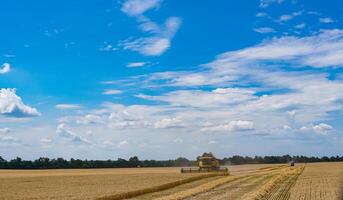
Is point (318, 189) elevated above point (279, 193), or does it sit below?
above

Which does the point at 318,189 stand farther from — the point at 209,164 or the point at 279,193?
the point at 209,164

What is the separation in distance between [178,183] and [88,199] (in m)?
19.4

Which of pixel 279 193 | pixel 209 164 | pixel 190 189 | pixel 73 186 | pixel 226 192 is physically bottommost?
pixel 279 193

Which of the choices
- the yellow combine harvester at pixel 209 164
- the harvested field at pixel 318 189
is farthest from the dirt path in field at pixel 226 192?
the yellow combine harvester at pixel 209 164

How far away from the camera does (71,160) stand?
181 metres

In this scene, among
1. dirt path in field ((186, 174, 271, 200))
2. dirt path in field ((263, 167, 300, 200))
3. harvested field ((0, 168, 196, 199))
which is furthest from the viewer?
harvested field ((0, 168, 196, 199))

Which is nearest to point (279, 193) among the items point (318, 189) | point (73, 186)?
point (318, 189)

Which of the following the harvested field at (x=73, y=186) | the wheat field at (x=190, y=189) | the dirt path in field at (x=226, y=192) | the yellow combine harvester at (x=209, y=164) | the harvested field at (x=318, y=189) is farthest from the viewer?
the yellow combine harvester at (x=209, y=164)

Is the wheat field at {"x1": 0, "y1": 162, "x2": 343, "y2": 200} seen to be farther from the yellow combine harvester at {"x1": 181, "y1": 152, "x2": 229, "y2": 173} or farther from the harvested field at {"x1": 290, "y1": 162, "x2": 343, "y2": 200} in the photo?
the yellow combine harvester at {"x1": 181, "y1": 152, "x2": 229, "y2": 173}

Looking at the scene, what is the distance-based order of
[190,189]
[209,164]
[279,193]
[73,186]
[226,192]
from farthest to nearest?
[209,164] < [73,186] < [190,189] < [226,192] < [279,193]

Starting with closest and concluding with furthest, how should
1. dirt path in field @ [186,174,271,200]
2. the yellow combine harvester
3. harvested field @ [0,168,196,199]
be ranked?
dirt path in field @ [186,174,271,200] → harvested field @ [0,168,196,199] → the yellow combine harvester

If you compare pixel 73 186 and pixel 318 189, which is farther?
pixel 73 186

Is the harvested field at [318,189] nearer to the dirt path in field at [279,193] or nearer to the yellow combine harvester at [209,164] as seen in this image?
the dirt path in field at [279,193]

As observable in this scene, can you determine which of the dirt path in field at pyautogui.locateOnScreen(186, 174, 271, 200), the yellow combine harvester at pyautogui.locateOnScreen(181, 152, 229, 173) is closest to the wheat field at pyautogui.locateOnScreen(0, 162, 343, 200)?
the dirt path in field at pyautogui.locateOnScreen(186, 174, 271, 200)
